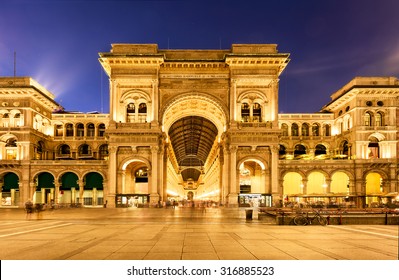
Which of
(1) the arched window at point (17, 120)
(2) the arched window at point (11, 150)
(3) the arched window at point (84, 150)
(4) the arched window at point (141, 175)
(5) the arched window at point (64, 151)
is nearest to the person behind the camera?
(4) the arched window at point (141, 175)

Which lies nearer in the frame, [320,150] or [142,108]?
[142,108]

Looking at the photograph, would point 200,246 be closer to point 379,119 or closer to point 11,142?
point 379,119

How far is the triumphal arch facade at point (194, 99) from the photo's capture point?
58.8 meters

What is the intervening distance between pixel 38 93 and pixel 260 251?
64.1 metres

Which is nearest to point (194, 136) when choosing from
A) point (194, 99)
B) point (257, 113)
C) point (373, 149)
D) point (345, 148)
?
point (194, 99)

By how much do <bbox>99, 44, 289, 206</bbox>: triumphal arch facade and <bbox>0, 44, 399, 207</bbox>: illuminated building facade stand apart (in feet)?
0.52

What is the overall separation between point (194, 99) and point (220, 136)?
988 cm

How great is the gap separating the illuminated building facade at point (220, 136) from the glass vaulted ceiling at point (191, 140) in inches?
640

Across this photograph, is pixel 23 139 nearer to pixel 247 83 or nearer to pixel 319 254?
pixel 247 83

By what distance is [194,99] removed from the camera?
63.8 meters

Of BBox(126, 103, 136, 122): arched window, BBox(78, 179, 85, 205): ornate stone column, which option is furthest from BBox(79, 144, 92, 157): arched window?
BBox(126, 103, 136, 122): arched window

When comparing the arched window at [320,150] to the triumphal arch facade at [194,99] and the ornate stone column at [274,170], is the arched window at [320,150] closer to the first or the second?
the triumphal arch facade at [194,99]

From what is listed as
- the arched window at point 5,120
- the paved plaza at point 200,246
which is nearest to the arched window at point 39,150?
the arched window at point 5,120

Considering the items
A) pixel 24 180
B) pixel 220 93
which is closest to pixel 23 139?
pixel 24 180
